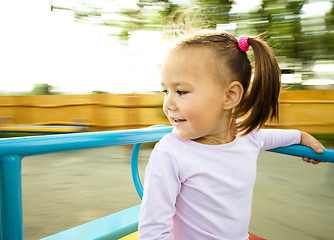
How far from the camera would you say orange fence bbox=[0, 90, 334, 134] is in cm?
340

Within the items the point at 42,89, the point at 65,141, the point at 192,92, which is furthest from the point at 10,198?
the point at 42,89

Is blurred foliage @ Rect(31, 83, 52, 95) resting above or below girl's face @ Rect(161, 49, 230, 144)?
below

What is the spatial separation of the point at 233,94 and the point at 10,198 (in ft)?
1.62

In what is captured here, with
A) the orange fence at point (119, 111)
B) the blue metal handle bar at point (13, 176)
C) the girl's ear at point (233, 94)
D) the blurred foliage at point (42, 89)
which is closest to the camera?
the blue metal handle bar at point (13, 176)

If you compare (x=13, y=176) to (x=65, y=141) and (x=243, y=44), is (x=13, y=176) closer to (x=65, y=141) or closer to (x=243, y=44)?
(x=65, y=141)

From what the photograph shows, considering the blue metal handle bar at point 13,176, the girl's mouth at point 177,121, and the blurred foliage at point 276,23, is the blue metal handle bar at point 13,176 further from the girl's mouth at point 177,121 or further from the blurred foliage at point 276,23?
the blurred foliage at point 276,23

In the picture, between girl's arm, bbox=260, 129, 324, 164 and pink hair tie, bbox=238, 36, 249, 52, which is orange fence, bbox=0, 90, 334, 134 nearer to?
girl's arm, bbox=260, 129, 324, 164

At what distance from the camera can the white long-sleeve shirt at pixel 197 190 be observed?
541 millimetres

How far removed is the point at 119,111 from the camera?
3518 mm

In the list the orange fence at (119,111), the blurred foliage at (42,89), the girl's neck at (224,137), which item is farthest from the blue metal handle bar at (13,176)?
the blurred foliage at (42,89)

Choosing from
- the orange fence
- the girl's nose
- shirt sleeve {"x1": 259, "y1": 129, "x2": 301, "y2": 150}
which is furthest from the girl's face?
the orange fence

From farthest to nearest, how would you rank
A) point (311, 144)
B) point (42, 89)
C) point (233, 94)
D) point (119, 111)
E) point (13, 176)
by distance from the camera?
point (42, 89) < point (119, 111) < point (311, 144) < point (233, 94) < point (13, 176)

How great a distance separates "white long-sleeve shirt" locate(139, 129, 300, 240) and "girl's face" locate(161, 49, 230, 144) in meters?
0.04

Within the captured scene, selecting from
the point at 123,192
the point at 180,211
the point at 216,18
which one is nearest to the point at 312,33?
the point at 216,18
